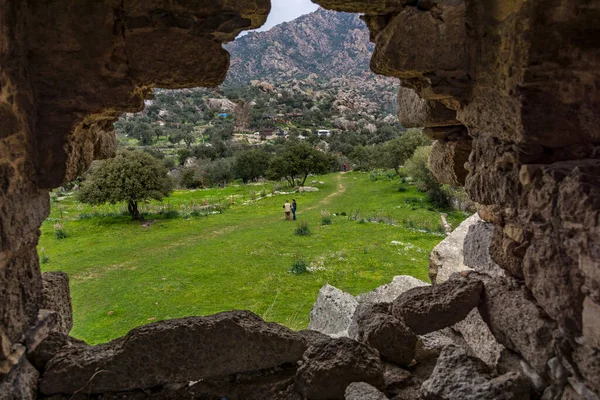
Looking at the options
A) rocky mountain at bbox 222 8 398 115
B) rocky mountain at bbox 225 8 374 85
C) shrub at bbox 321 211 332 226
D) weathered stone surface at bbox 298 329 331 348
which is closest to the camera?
weathered stone surface at bbox 298 329 331 348

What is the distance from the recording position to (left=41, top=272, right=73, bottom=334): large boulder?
3.66 meters

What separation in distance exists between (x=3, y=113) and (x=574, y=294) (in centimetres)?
390

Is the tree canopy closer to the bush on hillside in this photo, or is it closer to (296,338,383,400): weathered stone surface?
the bush on hillside

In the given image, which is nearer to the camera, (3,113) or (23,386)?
(3,113)

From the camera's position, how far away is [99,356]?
3.45 metres

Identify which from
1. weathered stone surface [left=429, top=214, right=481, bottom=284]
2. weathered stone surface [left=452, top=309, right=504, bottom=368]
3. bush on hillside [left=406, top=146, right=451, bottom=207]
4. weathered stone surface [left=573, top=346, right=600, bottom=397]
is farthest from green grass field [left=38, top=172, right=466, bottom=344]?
weathered stone surface [left=573, top=346, right=600, bottom=397]

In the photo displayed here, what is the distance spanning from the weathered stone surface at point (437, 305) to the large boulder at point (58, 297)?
3.11 metres

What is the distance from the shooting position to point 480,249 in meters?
4.28

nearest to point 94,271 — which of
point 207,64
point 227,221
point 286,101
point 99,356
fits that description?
point 227,221

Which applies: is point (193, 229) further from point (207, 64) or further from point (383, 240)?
point (207, 64)

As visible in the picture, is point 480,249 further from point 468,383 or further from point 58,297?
→ point 58,297

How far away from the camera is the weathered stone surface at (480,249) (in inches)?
160

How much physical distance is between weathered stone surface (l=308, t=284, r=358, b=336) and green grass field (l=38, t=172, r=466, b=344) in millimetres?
1570

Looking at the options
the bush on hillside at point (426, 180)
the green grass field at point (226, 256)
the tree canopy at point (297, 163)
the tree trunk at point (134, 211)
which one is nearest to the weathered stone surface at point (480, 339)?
the green grass field at point (226, 256)
